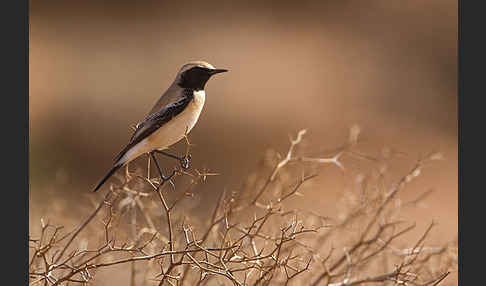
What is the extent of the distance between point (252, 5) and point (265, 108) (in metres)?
3.84

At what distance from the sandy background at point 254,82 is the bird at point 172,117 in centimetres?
417

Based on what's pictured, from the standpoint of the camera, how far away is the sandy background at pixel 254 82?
31.0ft

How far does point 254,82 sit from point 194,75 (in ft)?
25.8

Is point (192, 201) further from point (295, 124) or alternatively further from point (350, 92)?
point (350, 92)

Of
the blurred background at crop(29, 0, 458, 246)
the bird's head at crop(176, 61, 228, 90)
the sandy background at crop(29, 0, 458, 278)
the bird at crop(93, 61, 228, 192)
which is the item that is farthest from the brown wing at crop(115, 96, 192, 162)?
the sandy background at crop(29, 0, 458, 278)

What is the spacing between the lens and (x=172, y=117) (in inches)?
137

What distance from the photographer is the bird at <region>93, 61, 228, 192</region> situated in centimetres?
348

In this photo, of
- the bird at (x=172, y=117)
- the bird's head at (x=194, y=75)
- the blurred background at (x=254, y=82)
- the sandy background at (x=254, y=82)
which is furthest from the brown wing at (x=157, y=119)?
the sandy background at (x=254, y=82)

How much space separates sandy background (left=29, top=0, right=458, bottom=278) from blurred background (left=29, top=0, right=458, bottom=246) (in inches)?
0.9

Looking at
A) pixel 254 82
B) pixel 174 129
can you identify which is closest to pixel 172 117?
pixel 174 129

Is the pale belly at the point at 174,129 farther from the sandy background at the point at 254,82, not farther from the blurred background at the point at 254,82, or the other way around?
the sandy background at the point at 254,82

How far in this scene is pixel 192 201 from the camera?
15.0 ft

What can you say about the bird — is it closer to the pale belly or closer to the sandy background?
the pale belly

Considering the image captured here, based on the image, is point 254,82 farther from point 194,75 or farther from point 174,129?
point 174,129
